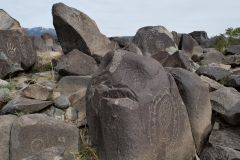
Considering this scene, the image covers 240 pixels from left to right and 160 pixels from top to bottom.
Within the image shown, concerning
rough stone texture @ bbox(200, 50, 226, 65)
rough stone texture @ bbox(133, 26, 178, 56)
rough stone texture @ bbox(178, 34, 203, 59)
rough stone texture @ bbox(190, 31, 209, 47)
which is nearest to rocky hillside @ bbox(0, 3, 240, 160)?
rough stone texture @ bbox(133, 26, 178, 56)

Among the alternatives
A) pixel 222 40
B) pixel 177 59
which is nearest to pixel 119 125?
pixel 177 59

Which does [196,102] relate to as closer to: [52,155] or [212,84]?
[212,84]

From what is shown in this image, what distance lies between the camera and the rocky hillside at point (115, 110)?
6.11 metres

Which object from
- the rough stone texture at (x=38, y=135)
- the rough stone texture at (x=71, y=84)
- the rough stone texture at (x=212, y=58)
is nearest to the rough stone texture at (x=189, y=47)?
the rough stone texture at (x=212, y=58)

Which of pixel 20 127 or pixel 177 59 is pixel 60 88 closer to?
pixel 20 127

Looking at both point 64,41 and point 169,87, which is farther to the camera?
point 64,41

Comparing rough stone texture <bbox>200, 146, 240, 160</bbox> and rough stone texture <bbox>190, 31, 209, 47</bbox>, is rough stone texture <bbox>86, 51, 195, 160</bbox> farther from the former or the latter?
rough stone texture <bbox>190, 31, 209, 47</bbox>

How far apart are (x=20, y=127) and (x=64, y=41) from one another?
164 inches

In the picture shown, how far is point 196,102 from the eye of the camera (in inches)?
288

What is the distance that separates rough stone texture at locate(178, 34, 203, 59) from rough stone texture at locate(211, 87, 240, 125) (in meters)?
4.85

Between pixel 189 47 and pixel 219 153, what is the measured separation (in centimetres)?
717

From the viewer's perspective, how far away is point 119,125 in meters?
6.05

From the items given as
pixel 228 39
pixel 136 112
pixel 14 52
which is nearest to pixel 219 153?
pixel 136 112

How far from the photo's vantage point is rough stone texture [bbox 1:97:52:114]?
7254 millimetres
